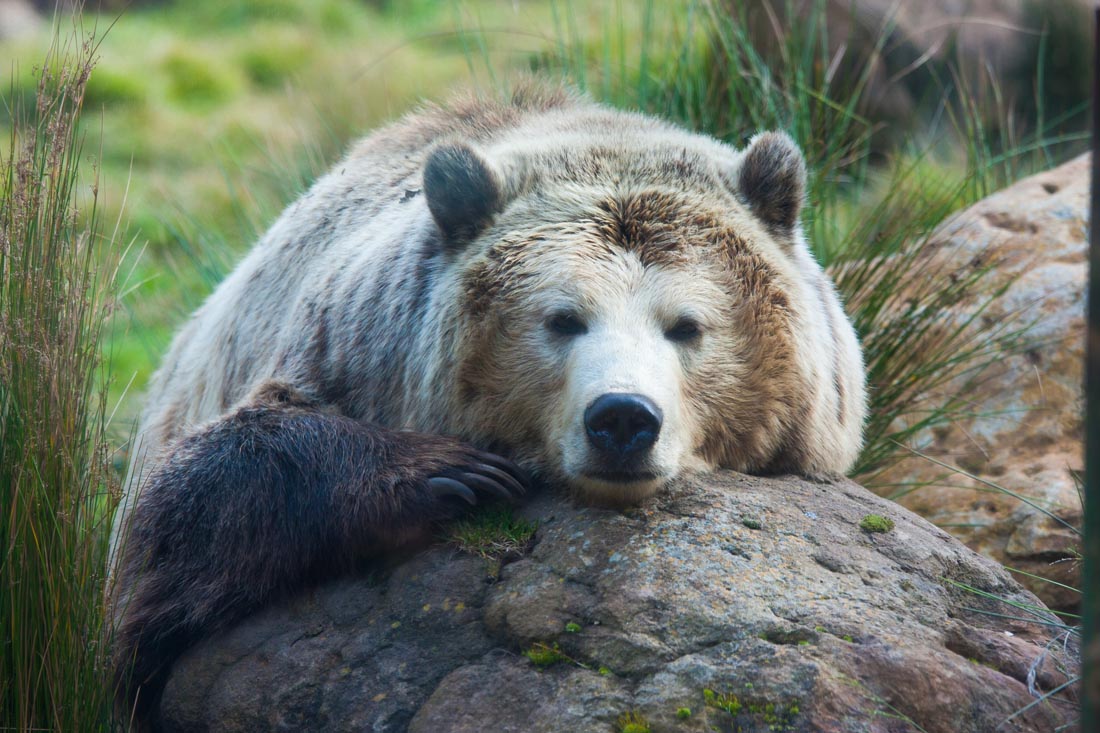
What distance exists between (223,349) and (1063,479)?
3832 millimetres

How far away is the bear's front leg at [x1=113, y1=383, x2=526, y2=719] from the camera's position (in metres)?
3.80

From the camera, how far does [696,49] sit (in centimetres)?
768

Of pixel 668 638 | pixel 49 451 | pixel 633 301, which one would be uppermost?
pixel 633 301

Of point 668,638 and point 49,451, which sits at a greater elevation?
point 49,451

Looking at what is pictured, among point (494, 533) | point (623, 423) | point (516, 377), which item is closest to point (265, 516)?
point (494, 533)

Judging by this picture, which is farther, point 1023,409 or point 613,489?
point 1023,409

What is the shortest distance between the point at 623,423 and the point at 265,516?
1258 mm

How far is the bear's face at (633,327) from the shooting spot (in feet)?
12.3

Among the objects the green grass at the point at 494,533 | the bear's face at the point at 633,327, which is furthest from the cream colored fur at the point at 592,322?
the green grass at the point at 494,533

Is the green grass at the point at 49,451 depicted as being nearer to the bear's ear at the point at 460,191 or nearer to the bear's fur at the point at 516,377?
the bear's fur at the point at 516,377

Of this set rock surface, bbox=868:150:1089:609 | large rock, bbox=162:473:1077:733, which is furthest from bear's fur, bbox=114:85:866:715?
rock surface, bbox=868:150:1089:609

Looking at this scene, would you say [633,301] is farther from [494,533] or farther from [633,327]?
[494,533]

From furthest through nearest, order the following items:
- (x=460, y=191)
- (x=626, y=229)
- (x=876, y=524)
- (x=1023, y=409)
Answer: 1. (x=1023, y=409)
2. (x=460, y=191)
3. (x=626, y=229)
4. (x=876, y=524)

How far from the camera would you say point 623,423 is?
11.3 ft
